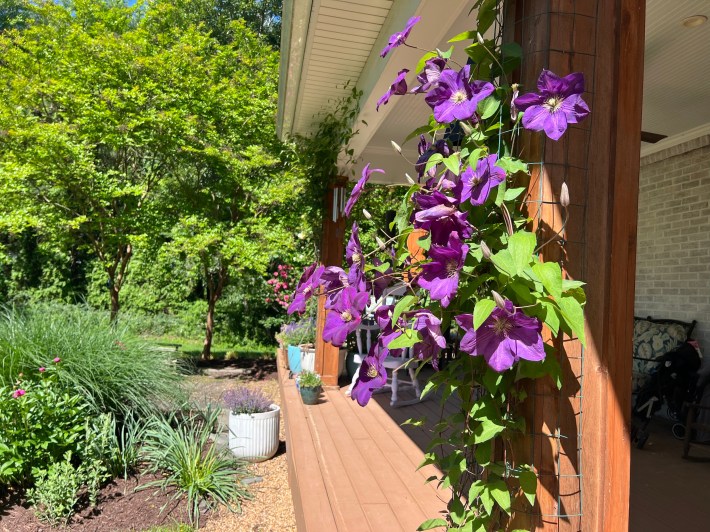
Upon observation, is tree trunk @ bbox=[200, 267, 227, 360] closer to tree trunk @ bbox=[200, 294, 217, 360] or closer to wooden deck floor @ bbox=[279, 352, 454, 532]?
tree trunk @ bbox=[200, 294, 217, 360]

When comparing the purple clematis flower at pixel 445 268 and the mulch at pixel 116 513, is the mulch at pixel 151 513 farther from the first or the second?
the purple clematis flower at pixel 445 268

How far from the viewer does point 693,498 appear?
302 centimetres

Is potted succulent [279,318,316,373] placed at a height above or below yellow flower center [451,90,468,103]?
below

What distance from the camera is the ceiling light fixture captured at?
2.57 meters

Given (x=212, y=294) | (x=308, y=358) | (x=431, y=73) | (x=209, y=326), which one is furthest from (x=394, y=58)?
(x=209, y=326)

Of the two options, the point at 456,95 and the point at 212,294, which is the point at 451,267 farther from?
the point at 212,294

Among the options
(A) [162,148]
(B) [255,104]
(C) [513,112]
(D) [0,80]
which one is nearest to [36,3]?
(D) [0,80]

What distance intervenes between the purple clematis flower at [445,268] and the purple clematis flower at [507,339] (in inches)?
3.9

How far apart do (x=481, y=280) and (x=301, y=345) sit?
17.4 feet

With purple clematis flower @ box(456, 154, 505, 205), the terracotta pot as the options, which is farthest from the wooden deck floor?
purple clematis flower @ box(456, 154, 505, 205)

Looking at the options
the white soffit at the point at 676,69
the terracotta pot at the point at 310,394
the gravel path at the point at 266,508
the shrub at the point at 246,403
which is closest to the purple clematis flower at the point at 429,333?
the white soffit at the point at 676,69

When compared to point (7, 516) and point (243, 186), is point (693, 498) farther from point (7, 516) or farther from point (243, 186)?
point (243, 186)

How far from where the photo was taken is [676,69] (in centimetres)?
318

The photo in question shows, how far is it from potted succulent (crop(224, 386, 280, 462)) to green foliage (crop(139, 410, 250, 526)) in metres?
0.24
